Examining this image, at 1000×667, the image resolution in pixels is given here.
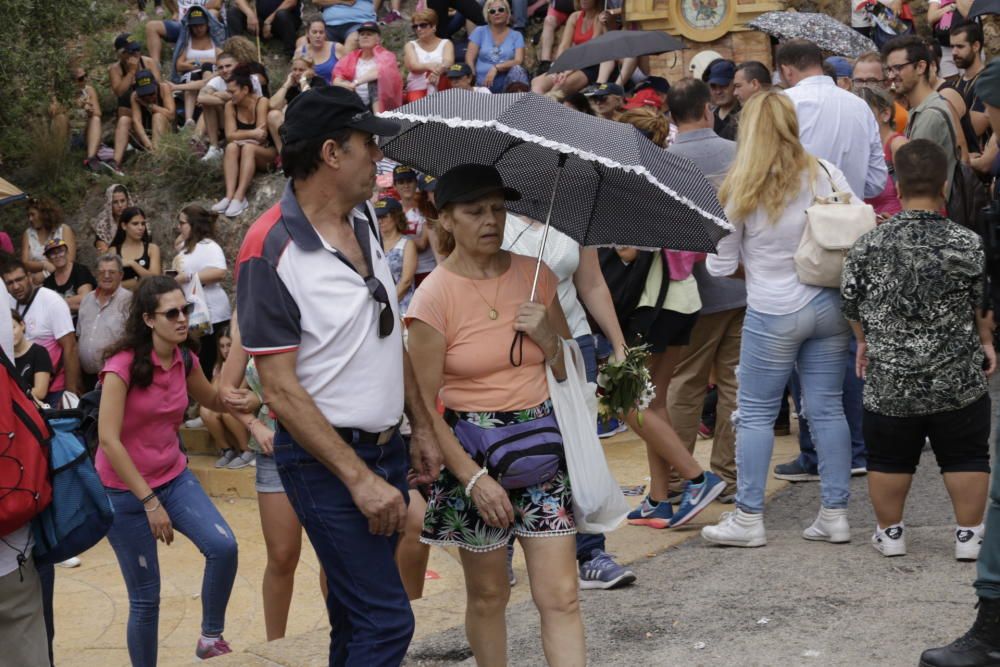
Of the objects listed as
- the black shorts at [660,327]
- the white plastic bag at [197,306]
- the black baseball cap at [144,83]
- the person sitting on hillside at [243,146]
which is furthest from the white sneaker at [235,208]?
the black shorts at [660,327]

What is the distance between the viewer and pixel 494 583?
4340 mm

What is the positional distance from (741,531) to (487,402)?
229 cm

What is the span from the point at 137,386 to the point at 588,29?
988 centimetres

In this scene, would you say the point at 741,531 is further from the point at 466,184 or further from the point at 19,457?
the point at 19,457

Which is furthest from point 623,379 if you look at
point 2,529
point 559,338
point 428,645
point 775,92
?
point 2,529

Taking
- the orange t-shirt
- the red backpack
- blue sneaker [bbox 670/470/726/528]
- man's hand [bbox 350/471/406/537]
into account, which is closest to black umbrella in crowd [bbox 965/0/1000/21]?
blue sneaker [bbox 670/470/726/528]

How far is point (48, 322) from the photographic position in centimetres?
1065

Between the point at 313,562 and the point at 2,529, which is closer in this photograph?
the point at 2,529

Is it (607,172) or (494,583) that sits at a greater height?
(607,172)

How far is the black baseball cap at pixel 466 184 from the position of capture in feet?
14.1

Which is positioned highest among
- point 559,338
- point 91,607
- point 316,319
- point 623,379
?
point 316,319

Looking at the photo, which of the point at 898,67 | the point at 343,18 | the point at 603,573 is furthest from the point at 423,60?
the point at 603,573

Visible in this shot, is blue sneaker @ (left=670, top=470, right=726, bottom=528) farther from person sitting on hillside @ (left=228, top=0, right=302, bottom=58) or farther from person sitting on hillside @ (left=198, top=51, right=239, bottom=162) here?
person sitting on hillside @ (left=228, top=0, right=302, bottom=58)

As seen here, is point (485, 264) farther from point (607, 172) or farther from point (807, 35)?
point (807, 35)
